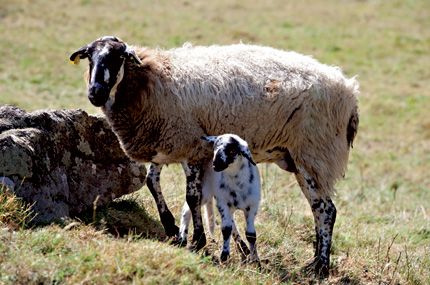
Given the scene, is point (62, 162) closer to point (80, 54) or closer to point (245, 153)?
point (80, 54)

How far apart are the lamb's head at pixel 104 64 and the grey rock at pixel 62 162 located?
0.95 meters

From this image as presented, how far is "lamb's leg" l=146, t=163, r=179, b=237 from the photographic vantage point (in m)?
7.00

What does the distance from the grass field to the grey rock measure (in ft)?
1.03

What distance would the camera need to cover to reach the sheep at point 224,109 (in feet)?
21.6

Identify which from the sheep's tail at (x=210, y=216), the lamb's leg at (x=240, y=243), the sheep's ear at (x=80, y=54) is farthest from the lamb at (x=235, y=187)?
the sheep's ear at (x=80, y=54)

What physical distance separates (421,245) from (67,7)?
20.0 m

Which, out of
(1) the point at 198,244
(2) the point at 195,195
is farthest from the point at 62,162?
(1) the point at 198,244

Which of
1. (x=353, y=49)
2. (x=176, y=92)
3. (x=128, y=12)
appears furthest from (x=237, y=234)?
(x=128, y=12)

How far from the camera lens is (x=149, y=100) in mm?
6633

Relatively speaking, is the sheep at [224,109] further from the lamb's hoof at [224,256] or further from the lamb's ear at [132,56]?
the lamb's hoof at [224,256]

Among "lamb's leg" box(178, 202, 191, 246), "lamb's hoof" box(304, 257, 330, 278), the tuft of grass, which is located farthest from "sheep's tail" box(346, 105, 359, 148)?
the tuft of grass

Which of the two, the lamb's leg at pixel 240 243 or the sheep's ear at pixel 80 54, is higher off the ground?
the sheep's ear at pixel 80 54

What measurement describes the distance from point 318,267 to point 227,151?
7.78ft

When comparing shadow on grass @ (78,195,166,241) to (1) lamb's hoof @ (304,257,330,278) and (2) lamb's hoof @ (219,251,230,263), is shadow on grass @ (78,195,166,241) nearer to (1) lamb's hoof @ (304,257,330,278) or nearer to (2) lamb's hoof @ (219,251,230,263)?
(2) lamb's hoof @ (219,251,230,263)
